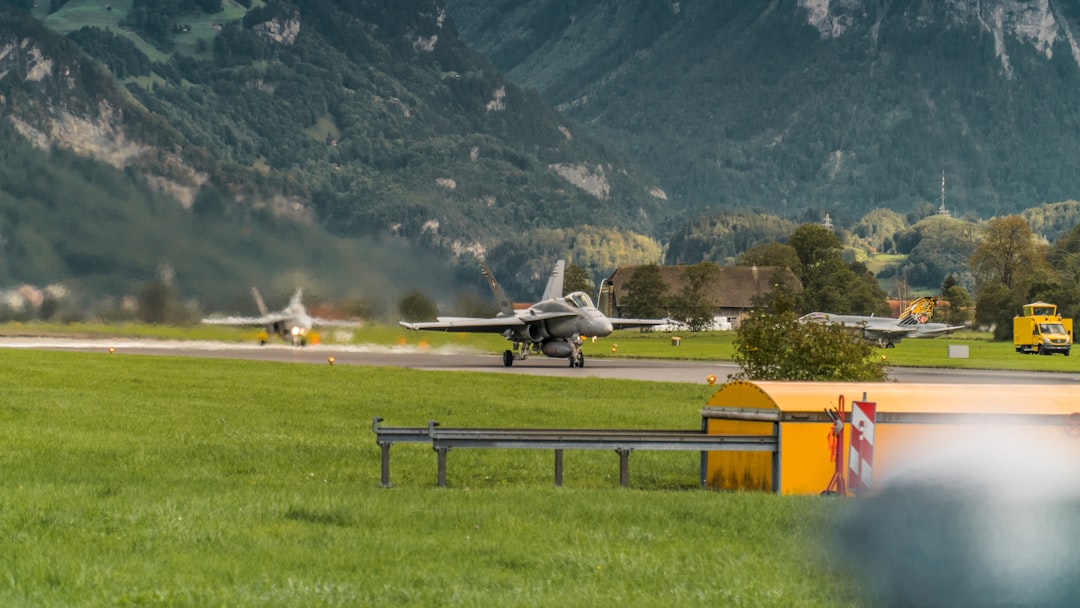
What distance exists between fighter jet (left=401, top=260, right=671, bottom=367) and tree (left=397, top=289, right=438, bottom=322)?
9.52m

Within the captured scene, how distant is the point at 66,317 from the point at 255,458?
6608 centimetres

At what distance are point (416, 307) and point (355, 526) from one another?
71.0 metres

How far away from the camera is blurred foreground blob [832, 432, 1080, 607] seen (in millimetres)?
9117

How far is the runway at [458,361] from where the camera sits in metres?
60.4

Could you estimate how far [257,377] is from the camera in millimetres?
52000

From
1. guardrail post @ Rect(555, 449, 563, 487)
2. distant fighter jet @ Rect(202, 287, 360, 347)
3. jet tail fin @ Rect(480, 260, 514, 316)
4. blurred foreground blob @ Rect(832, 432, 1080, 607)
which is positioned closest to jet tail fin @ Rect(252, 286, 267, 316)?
distant fighter jet @ Rect(202, 287, 360, 347)

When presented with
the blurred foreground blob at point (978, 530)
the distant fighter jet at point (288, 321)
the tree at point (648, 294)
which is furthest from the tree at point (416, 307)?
the tree at point (648, 294)

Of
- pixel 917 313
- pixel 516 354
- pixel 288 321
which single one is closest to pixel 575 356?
pixel 516 354

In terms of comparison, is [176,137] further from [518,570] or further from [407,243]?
[518,570]

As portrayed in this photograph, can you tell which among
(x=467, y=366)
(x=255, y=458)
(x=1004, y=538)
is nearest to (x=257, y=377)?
(x=467, y=366)

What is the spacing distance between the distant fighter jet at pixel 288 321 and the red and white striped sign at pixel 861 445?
2774 inches

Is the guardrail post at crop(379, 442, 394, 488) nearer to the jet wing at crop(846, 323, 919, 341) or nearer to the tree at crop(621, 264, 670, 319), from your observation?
the jet wing at crop(846, 323, 919, 341)

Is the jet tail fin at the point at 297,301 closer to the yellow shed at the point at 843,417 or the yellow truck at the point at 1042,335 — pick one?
the yellow truck at the point at 1042,335

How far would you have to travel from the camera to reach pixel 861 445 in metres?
19.0
